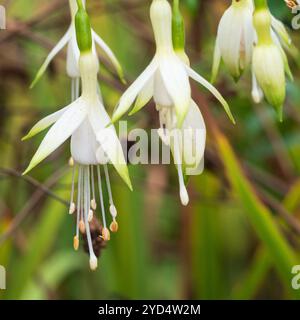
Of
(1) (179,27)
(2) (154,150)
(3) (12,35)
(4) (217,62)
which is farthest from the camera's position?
(3) (12,35)

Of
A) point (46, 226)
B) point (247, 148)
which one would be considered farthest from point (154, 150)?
point (247, 148)

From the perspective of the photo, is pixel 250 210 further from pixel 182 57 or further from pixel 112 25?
pixel 112 25

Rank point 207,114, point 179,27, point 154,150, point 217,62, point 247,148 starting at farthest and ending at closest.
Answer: point 247,148
point 207,114
point 154,150
point 217,62
point 179,27

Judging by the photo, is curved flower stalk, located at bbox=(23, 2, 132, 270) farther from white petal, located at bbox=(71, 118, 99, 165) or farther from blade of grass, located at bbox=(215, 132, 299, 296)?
blade of grass, located at bbox=(215, 132, 299, 296)

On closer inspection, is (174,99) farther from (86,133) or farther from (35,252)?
(35,252)

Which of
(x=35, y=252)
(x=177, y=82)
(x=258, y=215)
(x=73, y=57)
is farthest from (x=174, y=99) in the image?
(x=35, y=252)

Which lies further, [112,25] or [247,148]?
[112,25]
